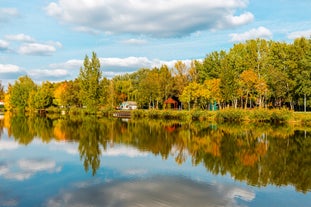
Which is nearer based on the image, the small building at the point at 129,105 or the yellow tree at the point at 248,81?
the yellow tree at the point at 248,81

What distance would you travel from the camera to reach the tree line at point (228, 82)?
6238 cm

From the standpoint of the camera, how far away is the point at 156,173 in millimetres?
18203

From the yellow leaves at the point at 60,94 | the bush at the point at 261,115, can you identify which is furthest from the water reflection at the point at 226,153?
the yellow leaves at the point at 60,94

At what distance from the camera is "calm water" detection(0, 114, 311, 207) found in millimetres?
13469

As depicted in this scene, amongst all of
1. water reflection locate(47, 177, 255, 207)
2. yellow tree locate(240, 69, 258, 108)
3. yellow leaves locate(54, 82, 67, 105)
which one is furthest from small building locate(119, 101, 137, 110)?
water reflection locate(47, 177, 255, 207)

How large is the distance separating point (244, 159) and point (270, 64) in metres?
52.1

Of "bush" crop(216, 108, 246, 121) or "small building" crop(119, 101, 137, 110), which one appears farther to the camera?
"small building" crop(119, 101, 137, 110)

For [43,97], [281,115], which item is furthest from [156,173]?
[43,97]

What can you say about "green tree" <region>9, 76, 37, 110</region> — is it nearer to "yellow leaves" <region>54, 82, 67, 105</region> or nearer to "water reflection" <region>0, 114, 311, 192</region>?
"yellow leaves" <region>54, 82, 67, 105</region>

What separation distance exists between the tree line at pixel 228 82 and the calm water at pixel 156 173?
3425 centimetres

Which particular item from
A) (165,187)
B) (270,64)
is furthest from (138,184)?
(270,64)

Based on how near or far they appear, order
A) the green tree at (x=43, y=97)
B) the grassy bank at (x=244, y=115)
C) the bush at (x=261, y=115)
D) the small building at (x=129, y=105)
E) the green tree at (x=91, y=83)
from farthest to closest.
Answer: the small building at (x=129, y=105)
the green tree at (x=43, y=97)
the green tree at (x=91, y=83)
the bush at (x=261, y=115)
the grassy bank at (x=244, y=115)

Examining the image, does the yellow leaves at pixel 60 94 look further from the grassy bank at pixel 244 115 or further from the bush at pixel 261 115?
the bush at pixel 261 115

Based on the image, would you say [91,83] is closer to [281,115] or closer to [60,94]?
[60,94]
